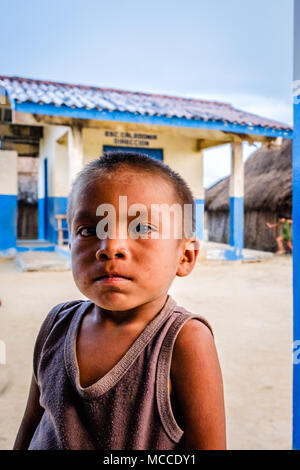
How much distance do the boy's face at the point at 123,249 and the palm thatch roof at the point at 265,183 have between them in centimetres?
955

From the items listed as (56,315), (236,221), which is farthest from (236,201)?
(56,315)

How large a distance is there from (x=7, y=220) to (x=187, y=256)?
886cm

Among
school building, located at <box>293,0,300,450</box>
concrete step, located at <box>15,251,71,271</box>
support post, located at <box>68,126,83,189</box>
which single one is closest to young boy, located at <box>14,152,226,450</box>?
school building, located at <box>293,0,300,450</box>

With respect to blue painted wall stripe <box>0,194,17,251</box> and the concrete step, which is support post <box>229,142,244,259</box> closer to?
the concrete step

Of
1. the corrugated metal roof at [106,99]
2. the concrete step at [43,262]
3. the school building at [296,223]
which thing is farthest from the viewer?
the concrete step at [43,262]

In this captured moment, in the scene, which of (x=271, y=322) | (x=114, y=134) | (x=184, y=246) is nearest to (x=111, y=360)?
(x=184, y=246)

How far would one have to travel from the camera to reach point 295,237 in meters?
1.15

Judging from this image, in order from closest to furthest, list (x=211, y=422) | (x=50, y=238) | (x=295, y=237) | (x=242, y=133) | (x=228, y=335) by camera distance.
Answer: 1. (x=211, y=422)
2. (x=295, y=237)
3. (x=228, y=335)
4. (x=242, y=133)
5. (x=50, y=238)

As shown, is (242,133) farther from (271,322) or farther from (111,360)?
(111,360)

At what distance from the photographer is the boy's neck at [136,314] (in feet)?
2.48

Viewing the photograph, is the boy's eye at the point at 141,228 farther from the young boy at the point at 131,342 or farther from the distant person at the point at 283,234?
the distant person at the point at 283,234

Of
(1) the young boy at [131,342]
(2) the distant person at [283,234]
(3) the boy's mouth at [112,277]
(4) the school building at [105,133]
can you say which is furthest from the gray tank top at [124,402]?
(2) the distant person at [283,234]

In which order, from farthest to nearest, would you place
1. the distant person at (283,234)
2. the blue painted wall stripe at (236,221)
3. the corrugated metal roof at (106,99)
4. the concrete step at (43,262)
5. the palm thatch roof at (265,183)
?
the palm thatch roof at (265,183), the distant person at (283,234), the blue painted wall stripe at (236,221), the concrete step at (43,262), the corrugated metal roof at (106,99)

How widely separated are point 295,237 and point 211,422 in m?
0.61
